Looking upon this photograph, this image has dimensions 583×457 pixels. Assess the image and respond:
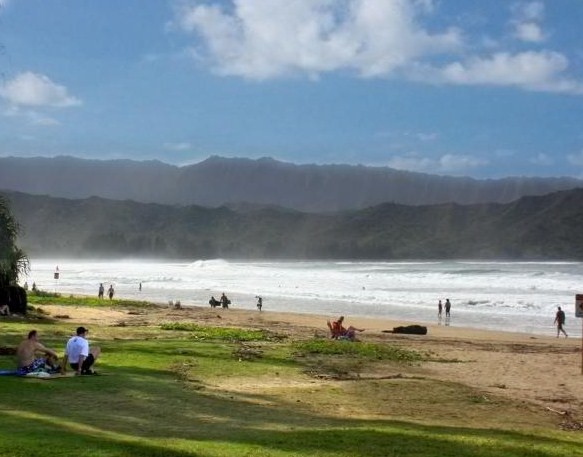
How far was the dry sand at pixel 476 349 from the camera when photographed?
16375 millimetres

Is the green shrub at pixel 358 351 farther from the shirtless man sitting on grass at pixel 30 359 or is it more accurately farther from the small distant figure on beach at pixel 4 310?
the small distant figure on beach at pixel 4 310

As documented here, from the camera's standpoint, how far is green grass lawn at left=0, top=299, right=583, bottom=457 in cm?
796

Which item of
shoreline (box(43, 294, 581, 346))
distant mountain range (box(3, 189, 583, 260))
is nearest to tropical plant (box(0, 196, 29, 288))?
shoreline (box(43, 294, 581, 346))

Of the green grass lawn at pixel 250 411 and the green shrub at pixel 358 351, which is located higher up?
the green shrub at pixel 358 351

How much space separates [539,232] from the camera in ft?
541

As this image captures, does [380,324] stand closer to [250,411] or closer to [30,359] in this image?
[30,359]

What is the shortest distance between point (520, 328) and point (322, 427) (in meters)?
27.5

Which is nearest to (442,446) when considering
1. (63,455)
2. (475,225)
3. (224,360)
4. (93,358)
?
(63,455)

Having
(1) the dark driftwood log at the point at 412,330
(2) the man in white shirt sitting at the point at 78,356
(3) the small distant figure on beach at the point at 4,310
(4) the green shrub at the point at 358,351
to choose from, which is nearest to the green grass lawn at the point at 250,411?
(4) the green shrub at the point at 358,351

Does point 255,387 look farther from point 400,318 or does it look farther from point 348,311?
point 348,311

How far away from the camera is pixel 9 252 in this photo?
28.0m

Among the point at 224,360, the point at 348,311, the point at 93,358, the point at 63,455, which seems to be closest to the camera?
the point at 63,455

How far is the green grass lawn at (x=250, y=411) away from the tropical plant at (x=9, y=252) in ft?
27.9

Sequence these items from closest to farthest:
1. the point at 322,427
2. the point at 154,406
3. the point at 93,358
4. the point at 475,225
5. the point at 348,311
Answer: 1. the point at 322,427
2. the point at 154,406
3. the point at 93,358
4. the point at 348,311
5. the point at 475,225
